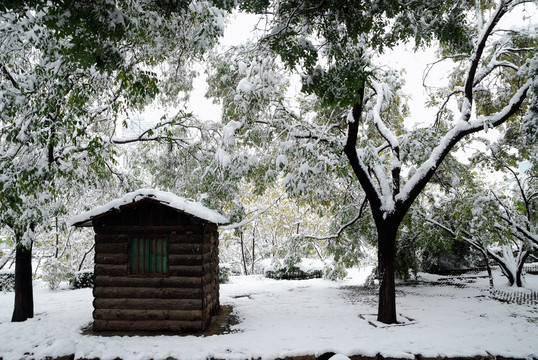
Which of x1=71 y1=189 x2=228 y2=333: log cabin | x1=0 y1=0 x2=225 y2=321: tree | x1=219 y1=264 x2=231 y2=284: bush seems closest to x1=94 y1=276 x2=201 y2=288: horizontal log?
x1=71 y1=189 x2=228 y2=333: log cabin

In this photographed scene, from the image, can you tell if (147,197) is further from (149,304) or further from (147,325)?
(147,325)

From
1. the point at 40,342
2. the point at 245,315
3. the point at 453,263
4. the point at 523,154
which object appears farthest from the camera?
the point at 453,263

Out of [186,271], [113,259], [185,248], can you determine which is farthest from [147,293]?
[185,248]

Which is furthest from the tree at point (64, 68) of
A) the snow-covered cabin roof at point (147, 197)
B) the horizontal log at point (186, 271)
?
the horizontal log at point (186, 271)

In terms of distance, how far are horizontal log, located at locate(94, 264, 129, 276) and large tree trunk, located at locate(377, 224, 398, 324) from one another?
21.1 feet

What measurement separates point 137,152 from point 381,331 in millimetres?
10690

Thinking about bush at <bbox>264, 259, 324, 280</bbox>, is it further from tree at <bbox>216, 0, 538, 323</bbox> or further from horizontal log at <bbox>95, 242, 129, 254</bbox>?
horizontal log at <bbox>95, 242, 129, 254</bbox>

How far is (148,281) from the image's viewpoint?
8922 millimetres

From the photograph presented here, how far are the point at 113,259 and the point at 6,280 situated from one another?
11102 millimetres

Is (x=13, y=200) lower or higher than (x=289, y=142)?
lower

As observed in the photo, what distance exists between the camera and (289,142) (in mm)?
10367

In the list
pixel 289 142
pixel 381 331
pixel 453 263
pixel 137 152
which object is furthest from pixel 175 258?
pixel 453 263

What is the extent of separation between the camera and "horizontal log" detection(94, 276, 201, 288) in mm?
8828

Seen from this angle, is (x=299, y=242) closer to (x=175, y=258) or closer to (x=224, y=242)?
(x=175, y=258)
